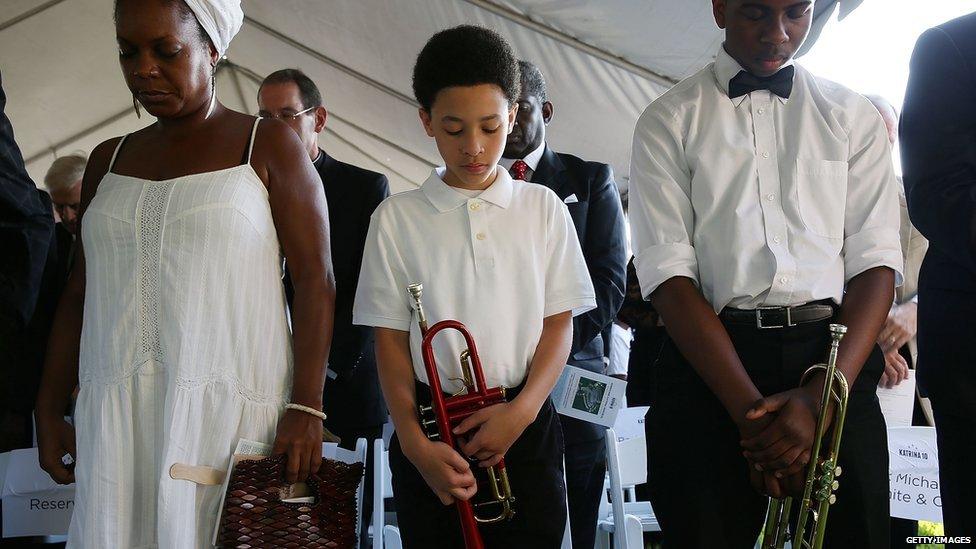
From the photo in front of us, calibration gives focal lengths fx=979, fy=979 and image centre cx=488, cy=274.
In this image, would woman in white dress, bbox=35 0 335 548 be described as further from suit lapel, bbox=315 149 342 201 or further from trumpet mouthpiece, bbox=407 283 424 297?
suit lapel, bbox=315 149 342 201

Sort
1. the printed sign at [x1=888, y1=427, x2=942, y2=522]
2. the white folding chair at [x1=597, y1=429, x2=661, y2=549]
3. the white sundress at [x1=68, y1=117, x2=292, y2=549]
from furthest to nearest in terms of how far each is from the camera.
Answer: the white folding chair at [x1=597, y1=429, x2=661, y2=549] < the printed sign at [x1=888, y1=427, x2=942, y2=522] < the white sundress at [x1=68, y1=117, x2=292, y2=549]

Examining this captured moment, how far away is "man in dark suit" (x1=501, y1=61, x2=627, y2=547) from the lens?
3178 millimetres

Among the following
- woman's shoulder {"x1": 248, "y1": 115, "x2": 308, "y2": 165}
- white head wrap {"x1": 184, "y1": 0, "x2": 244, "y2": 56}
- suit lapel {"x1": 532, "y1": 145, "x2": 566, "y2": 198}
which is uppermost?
white head wrap {"x1": 184, "y1": 0, "x2": 244, "y2": 56}

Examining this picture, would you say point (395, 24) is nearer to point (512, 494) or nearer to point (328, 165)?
point (328, 165)

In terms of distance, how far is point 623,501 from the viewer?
11.6 ft

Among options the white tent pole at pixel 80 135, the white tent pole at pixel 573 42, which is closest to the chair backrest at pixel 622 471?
the white tent pole at pixel 573 42

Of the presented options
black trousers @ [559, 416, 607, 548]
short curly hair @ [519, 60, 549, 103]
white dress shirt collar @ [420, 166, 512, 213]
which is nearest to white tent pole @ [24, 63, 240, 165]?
short curly hair @ [519, 60, 549, 103]

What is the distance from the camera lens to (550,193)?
252 cm

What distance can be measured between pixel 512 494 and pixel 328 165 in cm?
207

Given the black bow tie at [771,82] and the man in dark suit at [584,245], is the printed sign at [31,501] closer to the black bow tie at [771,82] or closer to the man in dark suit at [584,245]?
the man in dark suit at [584,245]

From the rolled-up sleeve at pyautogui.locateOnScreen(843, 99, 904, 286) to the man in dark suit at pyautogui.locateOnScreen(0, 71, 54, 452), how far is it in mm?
1985

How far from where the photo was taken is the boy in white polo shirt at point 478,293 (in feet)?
7.36

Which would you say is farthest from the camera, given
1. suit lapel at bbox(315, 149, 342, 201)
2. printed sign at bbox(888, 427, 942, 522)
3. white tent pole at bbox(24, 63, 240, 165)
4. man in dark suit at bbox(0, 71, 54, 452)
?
white tent pole at bbox(24, 63, 240, 165)

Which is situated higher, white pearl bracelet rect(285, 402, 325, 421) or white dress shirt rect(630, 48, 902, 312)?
white dress shirt rect(630, 48, 902, 312)
